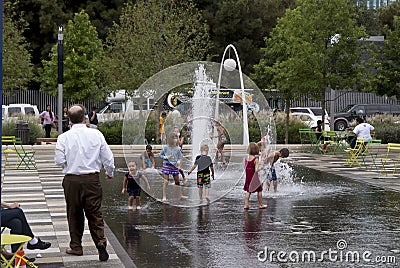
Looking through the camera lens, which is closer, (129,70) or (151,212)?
(151,212)

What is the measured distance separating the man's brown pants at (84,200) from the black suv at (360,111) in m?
36.3

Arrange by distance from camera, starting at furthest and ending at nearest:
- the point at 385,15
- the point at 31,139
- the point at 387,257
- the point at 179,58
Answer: the point at 385,15
the point at 179,58
the point at 31,139
the point at 387,257

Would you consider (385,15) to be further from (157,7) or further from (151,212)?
(151,212)

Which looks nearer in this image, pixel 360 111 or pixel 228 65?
pixel 228 65

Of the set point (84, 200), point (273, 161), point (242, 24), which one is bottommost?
point (84, 200)

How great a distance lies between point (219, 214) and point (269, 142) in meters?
3.91

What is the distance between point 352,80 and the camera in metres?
28.5

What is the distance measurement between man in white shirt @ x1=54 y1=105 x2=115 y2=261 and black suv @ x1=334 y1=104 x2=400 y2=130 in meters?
36.3

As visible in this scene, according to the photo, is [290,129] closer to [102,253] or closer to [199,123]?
[199,123]

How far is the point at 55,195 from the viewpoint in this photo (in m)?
14.9

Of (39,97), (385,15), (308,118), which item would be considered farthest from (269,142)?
(385,15)

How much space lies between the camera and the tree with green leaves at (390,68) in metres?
34.5

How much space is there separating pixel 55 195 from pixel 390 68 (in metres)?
23.8

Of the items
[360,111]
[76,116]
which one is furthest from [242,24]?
[76,116]
